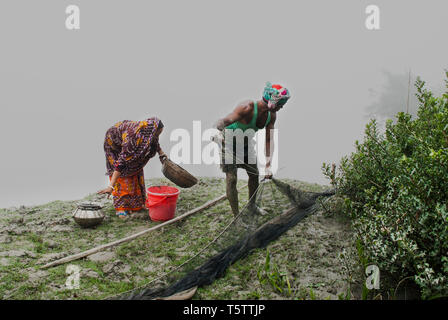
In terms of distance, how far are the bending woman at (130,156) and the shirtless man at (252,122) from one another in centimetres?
97

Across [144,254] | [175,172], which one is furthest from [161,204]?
[144,254]

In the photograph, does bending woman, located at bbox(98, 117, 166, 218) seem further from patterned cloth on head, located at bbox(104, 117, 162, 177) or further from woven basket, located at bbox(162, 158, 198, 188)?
woven basket, located at bbox(162, 158, 198, 188)

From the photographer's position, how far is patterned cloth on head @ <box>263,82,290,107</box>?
3.80 meters

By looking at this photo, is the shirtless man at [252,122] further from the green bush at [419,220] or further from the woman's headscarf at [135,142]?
the green bush at [419,220]

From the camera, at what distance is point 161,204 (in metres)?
4.39

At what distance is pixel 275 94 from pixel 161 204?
195 centimetres

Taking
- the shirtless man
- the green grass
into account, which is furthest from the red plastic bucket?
the shirtless man

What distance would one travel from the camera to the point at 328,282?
9.65 ft

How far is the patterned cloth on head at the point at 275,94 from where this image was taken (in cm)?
380

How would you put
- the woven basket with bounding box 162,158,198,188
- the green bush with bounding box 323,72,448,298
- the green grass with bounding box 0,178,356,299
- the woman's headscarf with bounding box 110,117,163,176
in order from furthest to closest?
the woven basket with bounding box 162,158,198,188 → the woman's headscarf with bounding box 110,117,163,176 → the green grass with bounding box 0,178,356,299 → the green bush with bounding box 323,72,448,298

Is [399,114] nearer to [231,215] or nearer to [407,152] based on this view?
[407,152]

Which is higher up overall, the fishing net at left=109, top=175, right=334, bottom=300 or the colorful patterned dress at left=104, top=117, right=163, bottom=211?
the colorful patterned dress at left=104, top=117, right=163, bottom=211

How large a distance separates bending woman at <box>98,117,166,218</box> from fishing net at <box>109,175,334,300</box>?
59.8 inches
